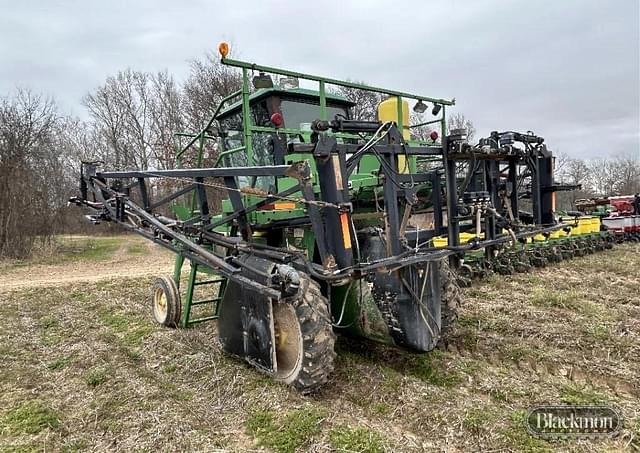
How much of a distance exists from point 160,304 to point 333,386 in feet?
10.4

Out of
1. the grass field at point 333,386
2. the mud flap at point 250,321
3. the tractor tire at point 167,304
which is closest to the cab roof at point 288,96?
the mud flap at point 250,321

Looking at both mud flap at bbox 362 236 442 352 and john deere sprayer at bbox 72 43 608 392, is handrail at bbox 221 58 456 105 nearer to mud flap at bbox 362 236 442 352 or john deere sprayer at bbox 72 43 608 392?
john deere sprayer at bbox 72 43 608 392

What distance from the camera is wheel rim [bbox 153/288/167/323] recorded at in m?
6.05

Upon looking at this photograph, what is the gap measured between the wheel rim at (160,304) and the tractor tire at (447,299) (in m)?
3.35

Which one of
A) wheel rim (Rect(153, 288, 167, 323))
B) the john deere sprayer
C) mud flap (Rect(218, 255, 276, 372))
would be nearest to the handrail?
the john deere sprayer

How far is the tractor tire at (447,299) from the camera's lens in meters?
4.46

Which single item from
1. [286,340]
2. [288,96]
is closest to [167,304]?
[286,340]

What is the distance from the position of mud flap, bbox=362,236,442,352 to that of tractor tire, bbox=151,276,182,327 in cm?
279

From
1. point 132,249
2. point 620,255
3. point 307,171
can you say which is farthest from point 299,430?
point 132,249

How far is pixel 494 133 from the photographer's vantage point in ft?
13.5

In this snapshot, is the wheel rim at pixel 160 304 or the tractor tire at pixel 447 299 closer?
the tractor tire at pixel 447 299

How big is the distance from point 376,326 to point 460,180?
1.64 metres

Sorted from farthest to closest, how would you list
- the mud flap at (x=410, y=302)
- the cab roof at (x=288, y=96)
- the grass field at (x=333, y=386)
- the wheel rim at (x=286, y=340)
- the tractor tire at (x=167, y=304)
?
1. the tractor tire at (x=167, y=304)
2. the cab roof at (x=288, y=96)
3. the mud flap at (x=410, y=302)
4. the wheel rim at (x=286, y=340)
5. the grass field at (x=333, y=386)

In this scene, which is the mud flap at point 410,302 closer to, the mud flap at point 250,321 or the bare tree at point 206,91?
the mud flap at point 250,321
